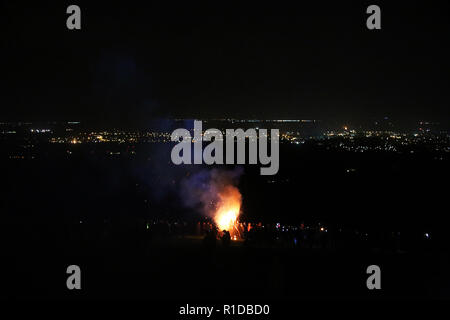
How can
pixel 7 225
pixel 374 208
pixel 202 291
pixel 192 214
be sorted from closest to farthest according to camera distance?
pixel 202 291
pixel 7 225
pixel 192 214
pixel 374 208

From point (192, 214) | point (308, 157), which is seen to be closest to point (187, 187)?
point (192, 214)

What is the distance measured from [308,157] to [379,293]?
41.6 meters

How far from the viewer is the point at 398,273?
9258 mm

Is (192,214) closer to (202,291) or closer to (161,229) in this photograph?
(161,229)

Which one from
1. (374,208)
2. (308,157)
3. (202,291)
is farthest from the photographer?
(308,157)

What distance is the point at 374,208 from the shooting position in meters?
23.7

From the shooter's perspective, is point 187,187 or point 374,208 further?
point 187,187

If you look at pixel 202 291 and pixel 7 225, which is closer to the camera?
pixel 202 291

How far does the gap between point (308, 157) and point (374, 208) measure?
25.7 m

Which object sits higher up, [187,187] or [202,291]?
[187,187]
